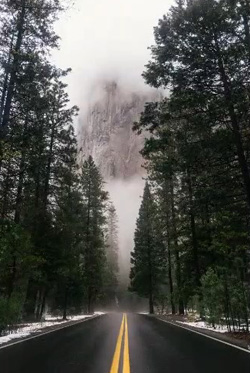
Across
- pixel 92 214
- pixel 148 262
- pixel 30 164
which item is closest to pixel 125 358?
pixel 30 164

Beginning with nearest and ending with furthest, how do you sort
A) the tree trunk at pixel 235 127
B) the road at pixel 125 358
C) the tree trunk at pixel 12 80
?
the road at pixel 125 358, the tree trunk at pixel 235 127, the tree trunk at pixel 12 80

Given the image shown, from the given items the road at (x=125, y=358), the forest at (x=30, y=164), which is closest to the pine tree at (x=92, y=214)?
the forest at (x=30, y=164)

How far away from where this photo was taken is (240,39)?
1562cm

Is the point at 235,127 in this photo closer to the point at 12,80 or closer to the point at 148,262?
the point at 12,80

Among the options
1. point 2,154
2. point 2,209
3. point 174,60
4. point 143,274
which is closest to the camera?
point 2,154

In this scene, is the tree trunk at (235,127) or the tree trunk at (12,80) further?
the tree trunk at (12,80)

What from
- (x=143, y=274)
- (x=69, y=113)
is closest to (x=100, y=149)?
(x=143, y=274)

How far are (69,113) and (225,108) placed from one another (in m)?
16.2

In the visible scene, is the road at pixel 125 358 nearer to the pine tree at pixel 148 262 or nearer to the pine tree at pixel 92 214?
the pine tree at pixel 92 214

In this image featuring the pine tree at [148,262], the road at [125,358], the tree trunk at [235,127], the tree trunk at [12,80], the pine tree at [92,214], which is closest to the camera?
the road at [125,358]

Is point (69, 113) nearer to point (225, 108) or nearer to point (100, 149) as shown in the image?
point (225, 108)

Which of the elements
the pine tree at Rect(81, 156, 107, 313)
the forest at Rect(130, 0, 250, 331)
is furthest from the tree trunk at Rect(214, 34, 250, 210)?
the pine tree at Rect(81, 156, 107, 313)

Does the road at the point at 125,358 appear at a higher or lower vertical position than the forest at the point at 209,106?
lower

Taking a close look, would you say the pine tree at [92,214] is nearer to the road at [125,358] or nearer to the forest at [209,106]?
the forest at [209,106]
